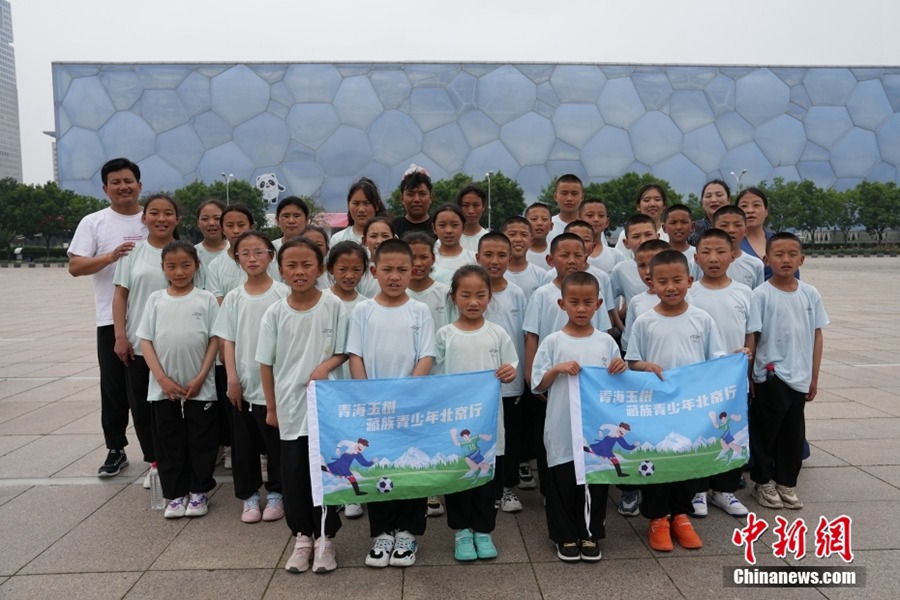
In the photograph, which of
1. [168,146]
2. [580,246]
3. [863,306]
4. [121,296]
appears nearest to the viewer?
[580,246]

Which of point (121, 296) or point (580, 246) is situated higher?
point (580, 246)

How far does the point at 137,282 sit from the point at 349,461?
155 cm

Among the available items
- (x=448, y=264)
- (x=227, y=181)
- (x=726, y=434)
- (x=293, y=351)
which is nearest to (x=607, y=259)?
(x=448, y=264)

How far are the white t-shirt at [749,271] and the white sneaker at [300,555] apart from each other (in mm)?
2422

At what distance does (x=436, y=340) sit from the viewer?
263 cm

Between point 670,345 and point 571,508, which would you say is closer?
point 571,508

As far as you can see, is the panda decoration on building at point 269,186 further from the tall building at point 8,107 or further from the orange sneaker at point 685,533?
the tall building at point 8,107

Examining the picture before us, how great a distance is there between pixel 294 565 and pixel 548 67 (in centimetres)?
4202

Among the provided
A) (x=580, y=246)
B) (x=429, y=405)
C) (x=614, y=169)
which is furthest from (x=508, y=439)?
(x=614, y=169)

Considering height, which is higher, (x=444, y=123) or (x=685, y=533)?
(x=444, y=123)

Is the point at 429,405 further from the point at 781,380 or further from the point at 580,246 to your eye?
the point at 781,380

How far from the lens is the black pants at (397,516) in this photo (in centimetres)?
249

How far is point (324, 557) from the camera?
7.82ft

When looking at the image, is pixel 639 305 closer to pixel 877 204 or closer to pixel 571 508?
pixel 571 508
